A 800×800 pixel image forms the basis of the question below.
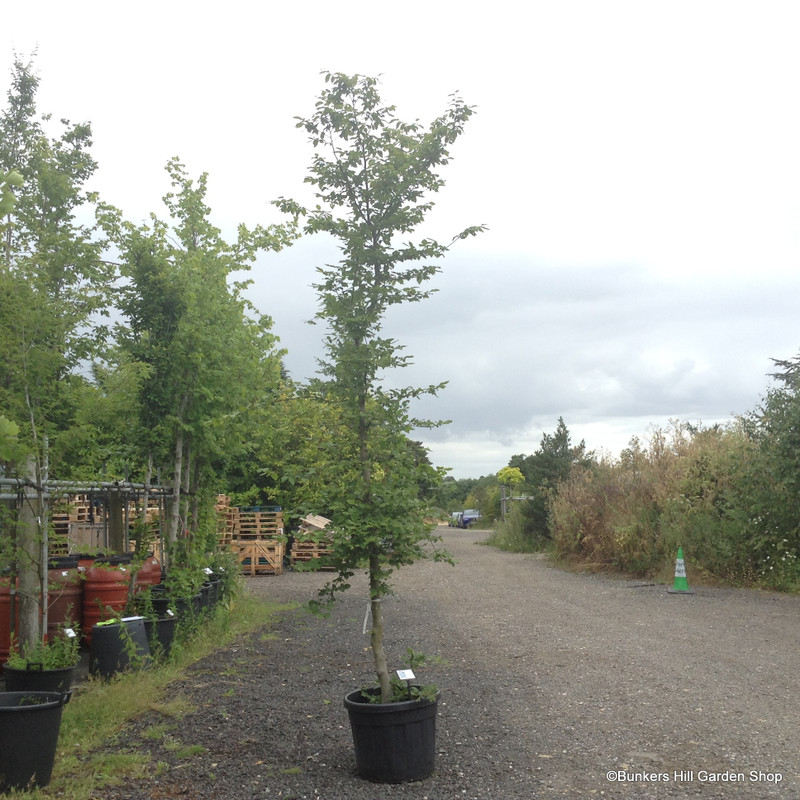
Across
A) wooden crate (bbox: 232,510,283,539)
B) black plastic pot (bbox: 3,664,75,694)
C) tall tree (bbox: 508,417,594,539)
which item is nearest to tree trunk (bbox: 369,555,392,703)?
black plastic pot (bbox: 3,664,75,694)

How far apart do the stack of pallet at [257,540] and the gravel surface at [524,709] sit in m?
7.98

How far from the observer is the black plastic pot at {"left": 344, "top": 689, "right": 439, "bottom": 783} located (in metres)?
4.49

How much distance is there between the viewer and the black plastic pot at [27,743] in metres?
4.21

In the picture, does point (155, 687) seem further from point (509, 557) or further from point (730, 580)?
point (509, 557)

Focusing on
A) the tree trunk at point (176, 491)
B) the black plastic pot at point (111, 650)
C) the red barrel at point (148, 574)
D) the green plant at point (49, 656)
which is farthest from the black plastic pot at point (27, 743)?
the tree trunk at point (176, 491)

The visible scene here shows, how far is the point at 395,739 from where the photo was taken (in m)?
4.48

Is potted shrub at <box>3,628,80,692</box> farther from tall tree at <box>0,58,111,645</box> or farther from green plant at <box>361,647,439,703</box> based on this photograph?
green plant at <box>361,647,439,703</box>

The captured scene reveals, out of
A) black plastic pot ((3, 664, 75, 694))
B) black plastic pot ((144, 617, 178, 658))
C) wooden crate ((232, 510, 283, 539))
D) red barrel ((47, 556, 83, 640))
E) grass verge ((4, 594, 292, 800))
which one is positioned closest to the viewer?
grass verge ((4, 594, 292, 800))

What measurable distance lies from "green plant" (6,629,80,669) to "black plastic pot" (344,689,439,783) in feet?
8.31

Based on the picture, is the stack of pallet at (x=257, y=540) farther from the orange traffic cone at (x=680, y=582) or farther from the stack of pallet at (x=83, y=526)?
the orange traffic cone at (x=680, y=582)

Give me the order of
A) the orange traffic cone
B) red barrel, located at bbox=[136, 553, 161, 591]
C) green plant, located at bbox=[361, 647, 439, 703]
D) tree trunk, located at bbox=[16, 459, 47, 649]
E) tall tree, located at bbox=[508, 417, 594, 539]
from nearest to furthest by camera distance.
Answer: green plant, located at bbox=[361, 647, 439, 703] < tree trunk, located at bbox=[16, 459, 47, 649] < red barrel, located at bbox=[136, 553, 161, 591] < the orange traffic cone < tall tree, located at bbox=[508, 417, 594, 539]

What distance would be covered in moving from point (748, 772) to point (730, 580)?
1094 cm

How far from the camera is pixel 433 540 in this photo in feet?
15.9

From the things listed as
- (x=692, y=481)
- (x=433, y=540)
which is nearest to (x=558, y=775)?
(x=433, y=540)
